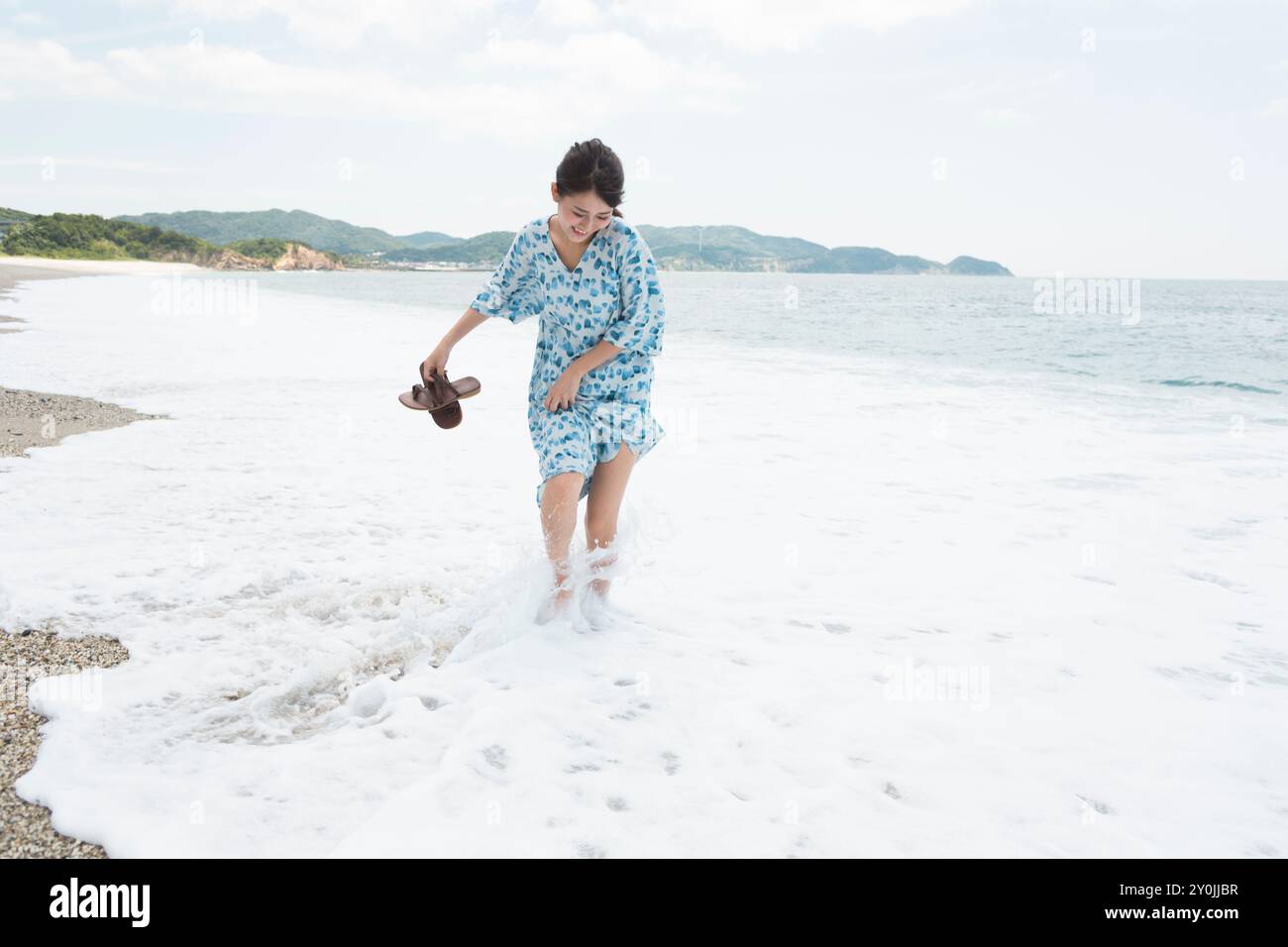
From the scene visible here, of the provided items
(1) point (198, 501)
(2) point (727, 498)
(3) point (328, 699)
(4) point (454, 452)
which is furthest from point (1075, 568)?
(1) point (198, 501)

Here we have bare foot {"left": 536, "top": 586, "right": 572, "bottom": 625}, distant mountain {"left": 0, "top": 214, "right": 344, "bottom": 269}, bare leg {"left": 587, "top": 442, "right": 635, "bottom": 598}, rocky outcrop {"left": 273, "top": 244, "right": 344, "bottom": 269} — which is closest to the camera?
bare leg {"left": 587, "top": 442, "right": 635, "bottom": 598}

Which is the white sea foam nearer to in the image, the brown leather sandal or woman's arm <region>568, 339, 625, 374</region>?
the brown leather sandal

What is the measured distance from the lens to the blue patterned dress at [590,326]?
3.41 meters

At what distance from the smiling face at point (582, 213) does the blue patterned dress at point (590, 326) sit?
15 cm

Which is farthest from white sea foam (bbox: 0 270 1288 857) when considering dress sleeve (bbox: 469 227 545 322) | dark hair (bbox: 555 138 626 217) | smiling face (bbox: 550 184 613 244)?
→ dark hair (bbox: 555 138 626 217)

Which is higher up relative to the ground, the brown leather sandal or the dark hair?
the dark hair

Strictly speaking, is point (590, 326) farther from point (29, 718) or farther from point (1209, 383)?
point (1209, 383)

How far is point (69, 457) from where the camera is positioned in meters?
6.49

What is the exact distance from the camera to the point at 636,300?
343 centimetres

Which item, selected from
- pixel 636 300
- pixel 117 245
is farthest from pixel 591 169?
pixel 117 245

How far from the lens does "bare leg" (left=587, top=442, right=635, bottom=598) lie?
365cm

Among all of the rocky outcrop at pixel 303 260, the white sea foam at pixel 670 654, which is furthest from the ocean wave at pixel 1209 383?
the rocky outcrop at pixel 303 260

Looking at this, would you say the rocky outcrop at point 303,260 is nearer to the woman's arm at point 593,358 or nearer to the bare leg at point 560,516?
the bare leg at point 560,516

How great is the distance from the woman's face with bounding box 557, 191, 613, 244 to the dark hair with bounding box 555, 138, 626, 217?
0.02 metres
